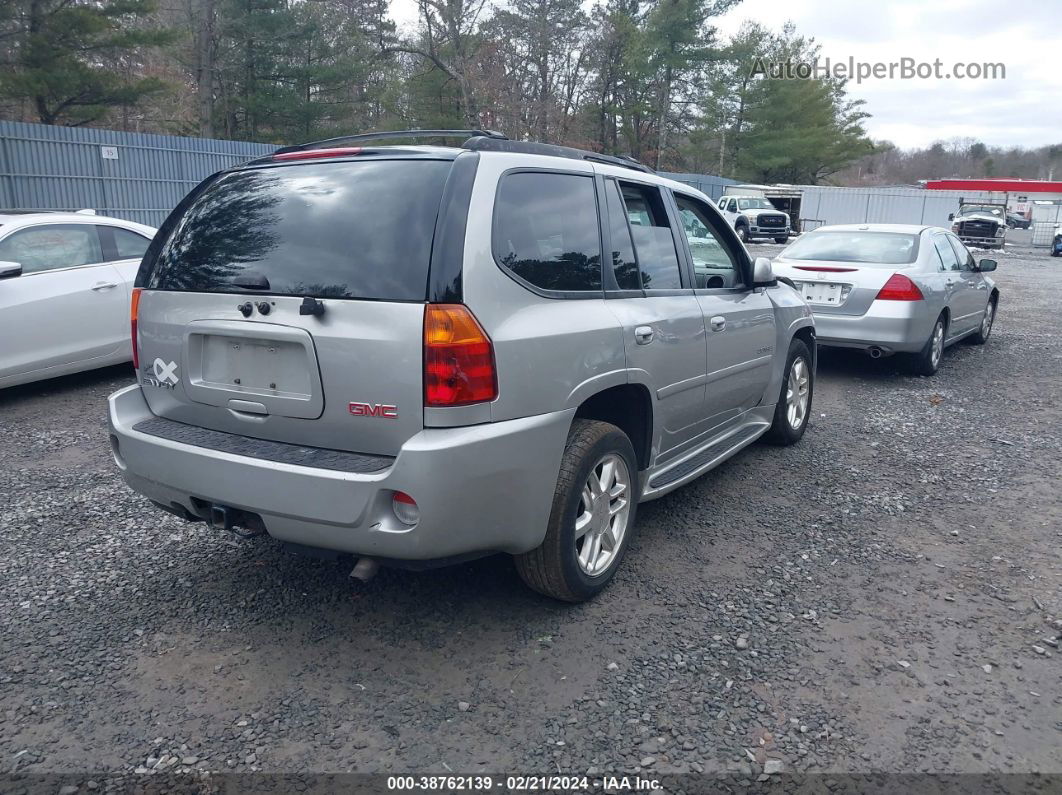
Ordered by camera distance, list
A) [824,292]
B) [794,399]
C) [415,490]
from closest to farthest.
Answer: [415,490] → [794,399] → [824,292]

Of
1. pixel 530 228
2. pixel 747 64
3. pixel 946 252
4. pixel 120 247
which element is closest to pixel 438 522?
pixel 530 228

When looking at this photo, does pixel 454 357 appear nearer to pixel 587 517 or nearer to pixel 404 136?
pixel 587 517

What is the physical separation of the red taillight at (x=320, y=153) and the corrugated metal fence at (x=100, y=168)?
12.4 meters

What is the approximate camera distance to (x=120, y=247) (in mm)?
7344

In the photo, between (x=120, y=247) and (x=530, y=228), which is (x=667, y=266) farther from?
(x=120, y=247)

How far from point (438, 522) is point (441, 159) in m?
1.32

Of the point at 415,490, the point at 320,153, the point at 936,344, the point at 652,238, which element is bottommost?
the point at 936,344

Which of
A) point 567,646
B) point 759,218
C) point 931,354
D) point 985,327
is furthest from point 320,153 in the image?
point 759,218

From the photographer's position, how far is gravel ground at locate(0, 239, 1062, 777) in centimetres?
265

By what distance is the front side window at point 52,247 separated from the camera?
650 centimetres

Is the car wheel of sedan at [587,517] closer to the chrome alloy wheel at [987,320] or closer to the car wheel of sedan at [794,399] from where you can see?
the car wheel of sedan at [794,399]

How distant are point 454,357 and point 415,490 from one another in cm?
46

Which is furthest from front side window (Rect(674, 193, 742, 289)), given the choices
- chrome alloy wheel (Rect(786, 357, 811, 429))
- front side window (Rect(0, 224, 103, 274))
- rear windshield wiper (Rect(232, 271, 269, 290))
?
front side window (Rect(0, 224, 103, 274))

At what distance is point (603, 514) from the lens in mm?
3582
